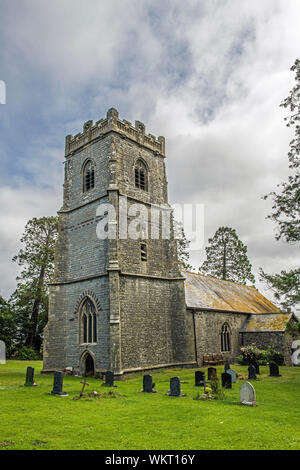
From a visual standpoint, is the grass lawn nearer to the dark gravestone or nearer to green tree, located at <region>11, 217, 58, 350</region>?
the dark gravestone

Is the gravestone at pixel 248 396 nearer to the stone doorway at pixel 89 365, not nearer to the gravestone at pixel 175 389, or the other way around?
the gravestone at pixel 175 389

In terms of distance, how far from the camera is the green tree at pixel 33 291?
36281 millimetres

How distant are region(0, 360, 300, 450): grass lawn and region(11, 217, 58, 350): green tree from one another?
21.6 meters

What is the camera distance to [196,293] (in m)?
27.5

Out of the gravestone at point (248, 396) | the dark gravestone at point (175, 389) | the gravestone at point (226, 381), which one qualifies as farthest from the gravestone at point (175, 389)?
the gravestone at point (226, 381)

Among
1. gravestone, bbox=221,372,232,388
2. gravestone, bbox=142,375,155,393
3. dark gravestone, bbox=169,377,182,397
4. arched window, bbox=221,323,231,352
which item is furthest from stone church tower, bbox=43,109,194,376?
gravestone, bbox=221,372,232,388

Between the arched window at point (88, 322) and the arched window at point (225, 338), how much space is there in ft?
36.6

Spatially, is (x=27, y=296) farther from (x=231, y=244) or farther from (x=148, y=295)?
(x=231, y=244)

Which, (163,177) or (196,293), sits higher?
(163,177)

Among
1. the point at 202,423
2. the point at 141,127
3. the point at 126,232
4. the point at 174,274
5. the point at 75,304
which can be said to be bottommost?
the point at 202,423

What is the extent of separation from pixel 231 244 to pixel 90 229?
2794 cm

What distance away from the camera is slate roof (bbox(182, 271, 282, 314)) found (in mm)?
26542
